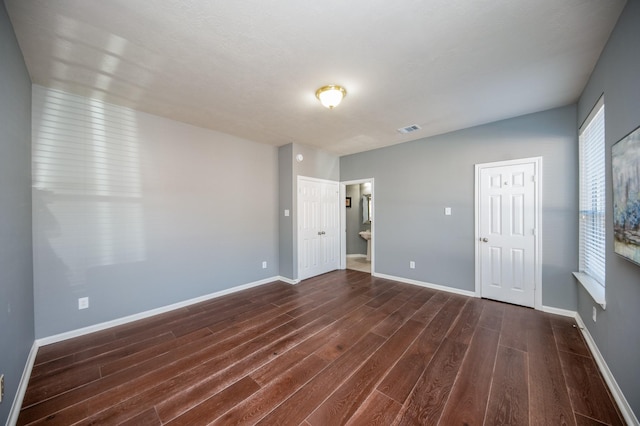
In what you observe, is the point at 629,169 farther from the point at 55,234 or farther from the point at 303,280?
the point at 55,234

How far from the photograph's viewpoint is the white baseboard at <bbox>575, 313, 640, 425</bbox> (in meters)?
1.48

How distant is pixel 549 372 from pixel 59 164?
512 centimetres

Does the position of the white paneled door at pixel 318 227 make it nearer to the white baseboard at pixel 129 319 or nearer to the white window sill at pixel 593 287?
the white baseboard at pixel 129 319

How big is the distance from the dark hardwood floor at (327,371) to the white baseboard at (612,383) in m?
0.05

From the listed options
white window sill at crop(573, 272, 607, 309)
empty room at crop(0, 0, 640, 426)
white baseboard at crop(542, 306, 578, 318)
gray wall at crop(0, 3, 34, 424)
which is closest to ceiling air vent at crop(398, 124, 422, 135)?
empty room at crop(0, 0, 640, 426)

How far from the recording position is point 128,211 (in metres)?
2.96

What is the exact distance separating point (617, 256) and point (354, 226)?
18.8 ft

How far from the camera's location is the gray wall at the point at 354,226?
726cm

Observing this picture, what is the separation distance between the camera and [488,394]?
1741mm

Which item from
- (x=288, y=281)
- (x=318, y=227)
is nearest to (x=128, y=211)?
(x=288, y=281)

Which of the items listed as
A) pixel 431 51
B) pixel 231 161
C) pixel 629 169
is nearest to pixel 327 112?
pixel 431 51

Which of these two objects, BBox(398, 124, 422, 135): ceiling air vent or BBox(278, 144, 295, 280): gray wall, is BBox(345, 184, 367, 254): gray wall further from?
BBox(398, 124, 422, 135): ceiling air vent

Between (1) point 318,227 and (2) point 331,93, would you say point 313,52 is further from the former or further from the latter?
(1) point 318,227

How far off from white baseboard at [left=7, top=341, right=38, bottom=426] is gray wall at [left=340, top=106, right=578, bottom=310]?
4.61 meters
